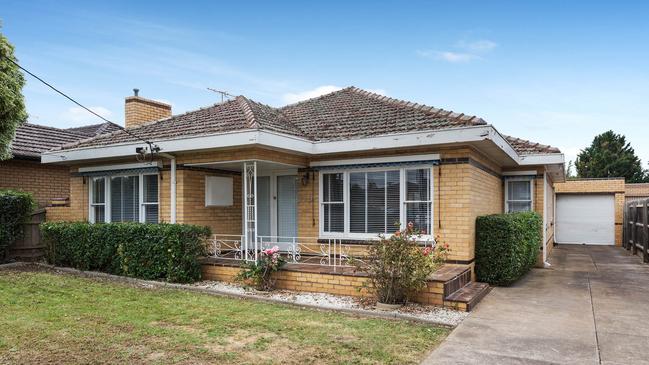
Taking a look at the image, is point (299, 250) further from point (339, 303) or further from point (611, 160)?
point (611, 160)

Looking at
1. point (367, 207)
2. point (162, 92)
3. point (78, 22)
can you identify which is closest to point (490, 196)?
point (367, 207)

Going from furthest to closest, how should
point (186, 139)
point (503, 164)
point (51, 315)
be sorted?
point (503, 164)
point (186, 139)
point (51, 315)

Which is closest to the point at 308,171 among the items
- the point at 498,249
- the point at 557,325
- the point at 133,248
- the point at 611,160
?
the point at 133,248

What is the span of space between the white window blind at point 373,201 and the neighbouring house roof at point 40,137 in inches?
406

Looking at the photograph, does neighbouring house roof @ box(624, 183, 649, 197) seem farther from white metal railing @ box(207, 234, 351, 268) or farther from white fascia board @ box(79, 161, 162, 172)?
white fascia board @ box(79, 161, 162, 172)

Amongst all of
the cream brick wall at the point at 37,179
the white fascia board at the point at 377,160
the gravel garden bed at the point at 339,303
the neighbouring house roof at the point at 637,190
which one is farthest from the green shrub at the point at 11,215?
the neighbouring house roof at the point at 637,190

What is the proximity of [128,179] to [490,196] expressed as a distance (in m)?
8.72

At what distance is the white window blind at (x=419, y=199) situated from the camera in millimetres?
9656

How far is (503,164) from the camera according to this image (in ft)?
42.1

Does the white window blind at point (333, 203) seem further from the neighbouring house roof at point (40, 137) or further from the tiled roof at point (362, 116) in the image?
the neighbouring house roof at point (40, 137)

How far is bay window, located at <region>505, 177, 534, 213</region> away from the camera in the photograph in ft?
44.9

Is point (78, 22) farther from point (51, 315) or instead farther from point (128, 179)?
point (51, 315)

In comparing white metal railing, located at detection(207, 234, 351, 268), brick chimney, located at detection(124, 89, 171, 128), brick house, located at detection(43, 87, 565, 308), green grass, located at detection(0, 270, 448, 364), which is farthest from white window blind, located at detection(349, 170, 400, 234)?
brick chimney, located at detection(124, 89, 171, 128)

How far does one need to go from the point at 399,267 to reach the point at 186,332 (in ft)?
10.7
